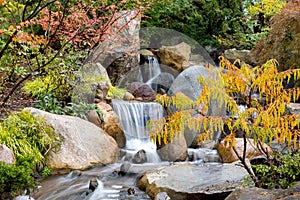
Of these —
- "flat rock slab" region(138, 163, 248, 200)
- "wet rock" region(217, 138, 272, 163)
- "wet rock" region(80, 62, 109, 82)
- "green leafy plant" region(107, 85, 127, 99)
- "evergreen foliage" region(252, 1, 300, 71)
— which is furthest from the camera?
"green leafy plant" region(107, 85, 127, 99)

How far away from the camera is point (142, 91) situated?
351 inches

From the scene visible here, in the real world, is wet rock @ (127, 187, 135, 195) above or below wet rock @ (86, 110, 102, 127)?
below

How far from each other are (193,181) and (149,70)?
693cm

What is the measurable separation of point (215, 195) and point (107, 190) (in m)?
1.48

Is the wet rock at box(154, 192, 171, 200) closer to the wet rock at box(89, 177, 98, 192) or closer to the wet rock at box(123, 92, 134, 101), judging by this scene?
the wet rock at box(89, 177, 98, 192)

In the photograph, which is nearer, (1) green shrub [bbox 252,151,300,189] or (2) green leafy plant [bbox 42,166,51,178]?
(1) green shrub [bbox 252,151,300,189]

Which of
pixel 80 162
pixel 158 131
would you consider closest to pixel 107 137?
pixel 80 162

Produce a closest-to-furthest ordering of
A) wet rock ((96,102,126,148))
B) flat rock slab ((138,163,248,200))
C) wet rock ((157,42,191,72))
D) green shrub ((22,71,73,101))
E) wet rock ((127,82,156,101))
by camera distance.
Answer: flat rock slab ((138,163,248,200)) < wet rock ((96,102,126,148)) < green shrub ((22,71,73,101)) < wet rock ((127,82,156,101)) < wet rock ((157,42,191,72))

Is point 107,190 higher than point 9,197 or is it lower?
lower

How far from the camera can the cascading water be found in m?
6.48

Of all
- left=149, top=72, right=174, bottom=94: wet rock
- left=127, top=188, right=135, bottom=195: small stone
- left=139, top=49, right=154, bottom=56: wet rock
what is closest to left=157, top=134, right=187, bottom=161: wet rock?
left=127, top=188, right=135, bottom=195: small stone

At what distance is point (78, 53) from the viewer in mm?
7391

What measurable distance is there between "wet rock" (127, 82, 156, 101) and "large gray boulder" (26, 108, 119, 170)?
3.30 meters

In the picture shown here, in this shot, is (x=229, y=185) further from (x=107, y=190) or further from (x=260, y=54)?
(x=260, y=54)
